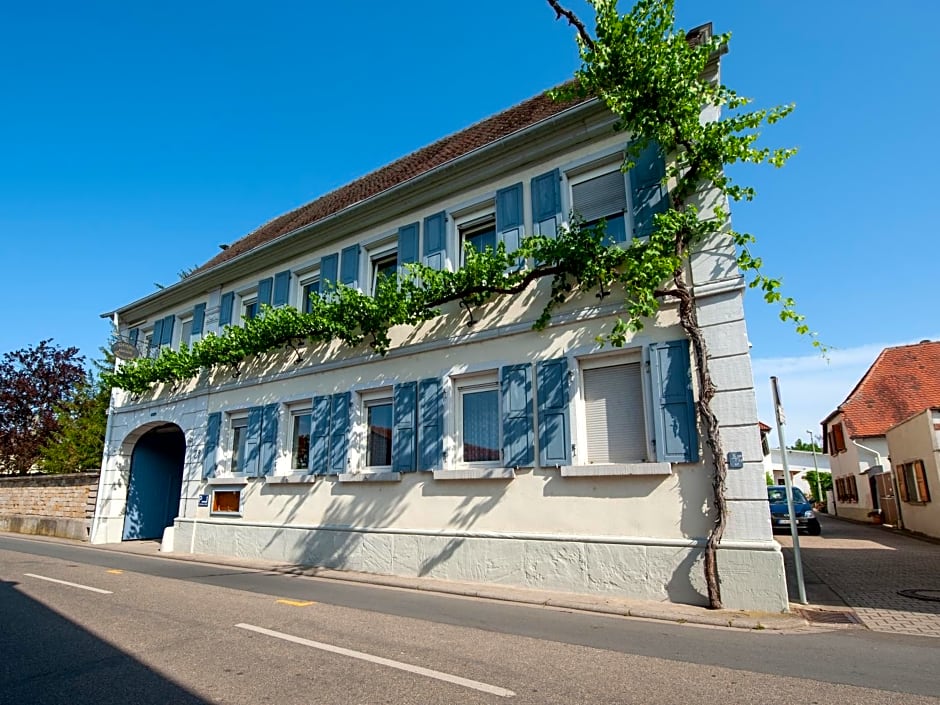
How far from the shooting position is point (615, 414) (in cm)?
878

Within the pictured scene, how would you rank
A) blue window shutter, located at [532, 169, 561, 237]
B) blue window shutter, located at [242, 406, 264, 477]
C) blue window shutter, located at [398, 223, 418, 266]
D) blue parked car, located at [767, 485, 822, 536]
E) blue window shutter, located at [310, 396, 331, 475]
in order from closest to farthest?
blue window shutter, located at [532, 169, 561, 237]
blue window shutter, located at [310, 396, 331, 475]
blue window shutter, located at [398, 223, 418, 266]
blue window shutter, located at [242, 406, 264, 477]
blue parked car, located at [767, 485, 822, 536]

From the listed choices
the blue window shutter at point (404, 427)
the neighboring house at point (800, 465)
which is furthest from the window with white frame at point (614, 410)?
the neighboring house at point (800, 465)

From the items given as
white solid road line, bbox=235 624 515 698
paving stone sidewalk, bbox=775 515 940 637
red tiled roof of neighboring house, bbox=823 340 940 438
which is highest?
red tiled roof of neighboring house, bbox=823 340 940 438

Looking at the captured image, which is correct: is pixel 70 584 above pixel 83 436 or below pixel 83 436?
below

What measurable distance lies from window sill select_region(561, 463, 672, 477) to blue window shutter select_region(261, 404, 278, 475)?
22.9 feet

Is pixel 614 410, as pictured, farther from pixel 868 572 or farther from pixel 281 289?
pixel 281 289

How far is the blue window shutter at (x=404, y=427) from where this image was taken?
10430 millimetres

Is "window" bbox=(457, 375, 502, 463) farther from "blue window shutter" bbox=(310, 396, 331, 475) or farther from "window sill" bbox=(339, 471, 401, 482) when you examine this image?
"blue window shutter" bbox=(310, 396, 331, 475)

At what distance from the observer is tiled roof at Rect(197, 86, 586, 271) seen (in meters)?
12.0

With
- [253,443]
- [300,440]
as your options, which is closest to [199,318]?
[253,443]

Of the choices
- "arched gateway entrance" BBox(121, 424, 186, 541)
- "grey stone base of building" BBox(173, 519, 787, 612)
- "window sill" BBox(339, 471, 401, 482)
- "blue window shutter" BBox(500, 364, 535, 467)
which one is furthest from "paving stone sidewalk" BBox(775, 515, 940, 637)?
"arched gateway entrance" BBox(121, 424, 186, 541)

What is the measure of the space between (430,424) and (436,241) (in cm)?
362

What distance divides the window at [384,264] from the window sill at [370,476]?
397 cm

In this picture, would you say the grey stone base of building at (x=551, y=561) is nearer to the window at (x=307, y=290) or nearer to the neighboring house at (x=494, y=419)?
the neighboring house at (x=494, y=419)
